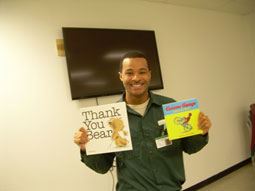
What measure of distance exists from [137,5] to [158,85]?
117cm

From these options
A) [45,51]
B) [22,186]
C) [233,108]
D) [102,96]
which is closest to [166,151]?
[102,96]

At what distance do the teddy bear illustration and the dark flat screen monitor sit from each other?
94cm

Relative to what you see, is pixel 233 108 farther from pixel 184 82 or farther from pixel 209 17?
pixel 209 17

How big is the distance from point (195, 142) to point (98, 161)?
23.7 inches

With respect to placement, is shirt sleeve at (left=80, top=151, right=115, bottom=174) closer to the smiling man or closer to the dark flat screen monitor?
the smiling man

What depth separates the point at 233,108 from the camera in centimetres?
295

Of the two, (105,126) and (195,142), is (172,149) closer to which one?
(195,142)

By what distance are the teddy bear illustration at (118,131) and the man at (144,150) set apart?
0.10 m

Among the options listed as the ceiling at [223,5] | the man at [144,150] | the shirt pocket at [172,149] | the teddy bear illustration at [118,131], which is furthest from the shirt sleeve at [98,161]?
the ceiling at [223,5]

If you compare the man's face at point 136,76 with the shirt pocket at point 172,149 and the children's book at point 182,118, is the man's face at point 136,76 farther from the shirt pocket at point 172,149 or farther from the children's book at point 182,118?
the shirt pocket at point 172,149

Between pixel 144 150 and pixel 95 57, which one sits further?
pixel 95 57

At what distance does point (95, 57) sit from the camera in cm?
189

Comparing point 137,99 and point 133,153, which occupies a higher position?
point 137,99

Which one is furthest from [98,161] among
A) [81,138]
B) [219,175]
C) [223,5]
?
[223,5]
